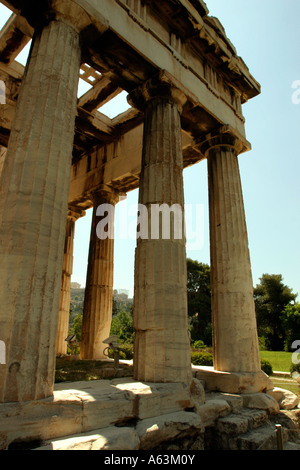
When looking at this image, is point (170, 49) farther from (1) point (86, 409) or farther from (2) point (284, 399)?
(2) point (284, 399)

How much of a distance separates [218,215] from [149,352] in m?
6.17

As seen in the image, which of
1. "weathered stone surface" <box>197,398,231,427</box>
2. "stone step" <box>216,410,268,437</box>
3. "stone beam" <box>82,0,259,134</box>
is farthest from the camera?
"stone beam" <box>82,0,259,134</box>

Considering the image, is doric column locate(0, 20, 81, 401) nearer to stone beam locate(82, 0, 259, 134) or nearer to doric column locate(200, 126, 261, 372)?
stone beam locate(82, 0, 259, 134)

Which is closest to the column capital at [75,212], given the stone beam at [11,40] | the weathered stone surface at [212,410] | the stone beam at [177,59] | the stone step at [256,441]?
the stone beam at [11,40]

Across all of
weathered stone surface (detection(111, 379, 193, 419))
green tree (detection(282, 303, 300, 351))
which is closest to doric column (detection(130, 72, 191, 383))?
weathered stone surface (detection(111, 379, 193, 419))

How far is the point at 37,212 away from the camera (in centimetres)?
628

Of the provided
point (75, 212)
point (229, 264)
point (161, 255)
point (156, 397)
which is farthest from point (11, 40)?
point (156, 397)

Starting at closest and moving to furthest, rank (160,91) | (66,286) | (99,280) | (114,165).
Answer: (160,91) < (99,280) < (114,165) < (66,286)

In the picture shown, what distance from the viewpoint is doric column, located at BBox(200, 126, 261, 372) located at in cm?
1037

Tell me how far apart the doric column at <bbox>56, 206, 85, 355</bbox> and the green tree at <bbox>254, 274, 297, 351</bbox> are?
44.8 m

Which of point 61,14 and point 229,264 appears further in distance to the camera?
point 229,264

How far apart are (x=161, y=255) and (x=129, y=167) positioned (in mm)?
8539

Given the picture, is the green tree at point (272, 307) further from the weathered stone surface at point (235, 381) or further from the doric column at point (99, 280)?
the weathered stone surface at point (235, 381)

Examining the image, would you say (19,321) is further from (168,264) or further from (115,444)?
(168,264)
